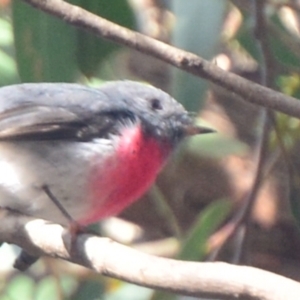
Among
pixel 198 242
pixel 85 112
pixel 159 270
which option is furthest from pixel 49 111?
pixel 159 270

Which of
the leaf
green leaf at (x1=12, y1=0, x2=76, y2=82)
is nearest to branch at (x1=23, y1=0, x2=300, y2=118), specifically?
the leaf

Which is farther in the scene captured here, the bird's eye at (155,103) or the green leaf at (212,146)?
the green leaf at (212,146)

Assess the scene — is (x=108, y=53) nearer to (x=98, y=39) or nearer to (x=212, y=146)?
(x=98, y=39)

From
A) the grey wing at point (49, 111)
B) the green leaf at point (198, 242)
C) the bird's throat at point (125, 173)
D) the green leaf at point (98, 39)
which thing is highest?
the green leaf at point (98, 39)

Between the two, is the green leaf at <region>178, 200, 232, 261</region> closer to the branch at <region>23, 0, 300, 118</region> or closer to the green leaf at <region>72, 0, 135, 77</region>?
the green leaf at <region>72, 0, 135, 77</region>

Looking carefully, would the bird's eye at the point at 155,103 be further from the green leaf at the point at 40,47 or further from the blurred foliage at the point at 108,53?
the green leaf at the point at 40,47

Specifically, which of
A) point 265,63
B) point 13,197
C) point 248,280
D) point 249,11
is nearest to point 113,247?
point 248,280

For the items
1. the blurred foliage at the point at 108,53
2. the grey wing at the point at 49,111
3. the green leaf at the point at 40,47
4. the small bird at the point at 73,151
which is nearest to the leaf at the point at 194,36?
the blurred foliage at the point at 108,53
